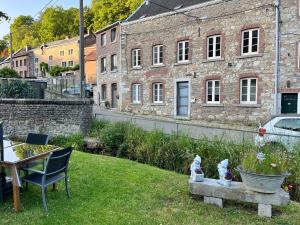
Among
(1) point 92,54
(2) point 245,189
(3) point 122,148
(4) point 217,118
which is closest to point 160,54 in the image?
(4) point 217,118

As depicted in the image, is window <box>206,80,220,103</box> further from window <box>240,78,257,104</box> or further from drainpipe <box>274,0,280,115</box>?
drainpipe <box>274,0,280,115</box>

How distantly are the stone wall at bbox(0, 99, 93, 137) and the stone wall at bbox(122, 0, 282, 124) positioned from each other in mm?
10668

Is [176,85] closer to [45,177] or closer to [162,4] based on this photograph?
[162,4]

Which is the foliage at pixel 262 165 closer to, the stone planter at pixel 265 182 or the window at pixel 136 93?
the stone planter at pixel 265 182

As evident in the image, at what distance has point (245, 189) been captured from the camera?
5.47 metres

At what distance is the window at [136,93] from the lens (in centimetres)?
2773

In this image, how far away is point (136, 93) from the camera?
2805 centimetres

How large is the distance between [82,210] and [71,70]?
164 feet

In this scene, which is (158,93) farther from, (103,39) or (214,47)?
(103,39)

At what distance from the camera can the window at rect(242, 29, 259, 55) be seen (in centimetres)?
1997

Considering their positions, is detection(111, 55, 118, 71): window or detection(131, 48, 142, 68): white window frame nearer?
detection(131, 48, 142, 68): white window frame

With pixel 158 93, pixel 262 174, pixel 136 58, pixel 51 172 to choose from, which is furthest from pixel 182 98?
pixel 51 172

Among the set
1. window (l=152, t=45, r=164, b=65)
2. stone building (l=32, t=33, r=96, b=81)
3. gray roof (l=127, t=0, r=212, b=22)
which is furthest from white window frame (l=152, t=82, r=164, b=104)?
stone building (l=32, t=33, r=96, b=81)

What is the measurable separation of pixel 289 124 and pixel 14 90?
11.8 m
